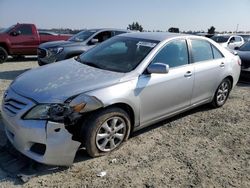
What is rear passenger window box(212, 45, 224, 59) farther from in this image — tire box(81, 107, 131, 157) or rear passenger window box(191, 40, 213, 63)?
tire box(81, 107, 131, 157)

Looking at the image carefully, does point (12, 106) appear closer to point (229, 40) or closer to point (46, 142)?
point (46, 142)

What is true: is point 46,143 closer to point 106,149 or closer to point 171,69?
point 106,149

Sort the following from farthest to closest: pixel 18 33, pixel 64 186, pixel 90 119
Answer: pixel 18 33 < pixel 90 119 < pixel 64 186

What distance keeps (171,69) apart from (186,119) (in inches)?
49.8

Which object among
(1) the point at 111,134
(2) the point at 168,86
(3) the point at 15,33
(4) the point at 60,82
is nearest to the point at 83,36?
(3) the point at 15,33

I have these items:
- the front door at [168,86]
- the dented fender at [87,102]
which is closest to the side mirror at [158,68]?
the front door at [168,86]

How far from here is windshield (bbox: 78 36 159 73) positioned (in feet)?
14.1

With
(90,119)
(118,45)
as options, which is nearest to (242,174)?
(90,119)

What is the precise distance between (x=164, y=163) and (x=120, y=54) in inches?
73.3

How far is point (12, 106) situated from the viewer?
11.6 ft

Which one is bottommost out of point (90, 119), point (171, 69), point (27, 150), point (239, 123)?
point (239, 123)

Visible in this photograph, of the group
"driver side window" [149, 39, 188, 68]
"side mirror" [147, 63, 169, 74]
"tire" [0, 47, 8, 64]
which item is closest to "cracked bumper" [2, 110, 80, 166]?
"side mirror" [147, 63, 169, 74]

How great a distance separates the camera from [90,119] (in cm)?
353

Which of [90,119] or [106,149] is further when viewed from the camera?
[106,149]
